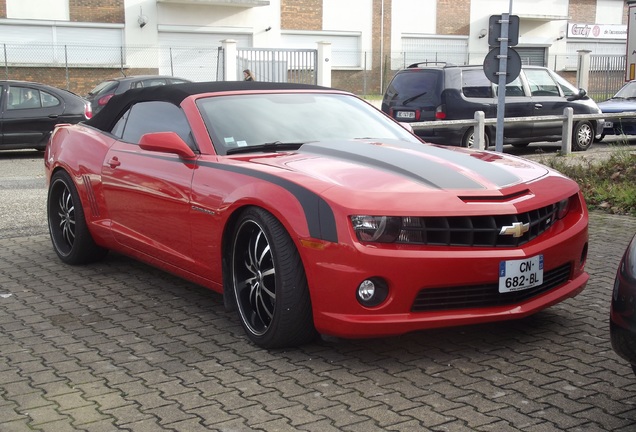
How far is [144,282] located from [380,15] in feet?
116

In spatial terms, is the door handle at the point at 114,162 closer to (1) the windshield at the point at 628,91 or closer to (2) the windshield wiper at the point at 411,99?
(2) the windshield wiper at the point at 411,99

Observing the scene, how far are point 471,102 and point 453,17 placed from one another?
27.1 m

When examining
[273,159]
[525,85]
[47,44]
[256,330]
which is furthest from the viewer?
[47,44]

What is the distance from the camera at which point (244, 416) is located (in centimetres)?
393

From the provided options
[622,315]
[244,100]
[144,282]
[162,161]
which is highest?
[244,100]

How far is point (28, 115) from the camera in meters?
17.1

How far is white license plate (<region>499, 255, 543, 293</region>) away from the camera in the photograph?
4.52 meters

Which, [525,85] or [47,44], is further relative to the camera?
[47,44]

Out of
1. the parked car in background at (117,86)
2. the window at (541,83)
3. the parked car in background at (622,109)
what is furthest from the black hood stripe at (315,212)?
the parked car in background at (117,86)

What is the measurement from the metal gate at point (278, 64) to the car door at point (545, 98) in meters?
12.7

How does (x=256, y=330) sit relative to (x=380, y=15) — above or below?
below

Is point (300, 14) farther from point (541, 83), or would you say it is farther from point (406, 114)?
point (406, 114)

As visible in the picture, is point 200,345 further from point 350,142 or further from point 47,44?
point 47,44

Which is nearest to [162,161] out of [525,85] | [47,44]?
[525,85]
